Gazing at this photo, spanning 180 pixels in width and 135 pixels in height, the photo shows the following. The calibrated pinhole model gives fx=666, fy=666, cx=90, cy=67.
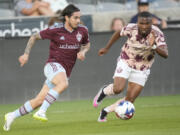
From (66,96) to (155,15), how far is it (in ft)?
11.5

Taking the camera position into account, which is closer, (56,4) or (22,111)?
(22,111)

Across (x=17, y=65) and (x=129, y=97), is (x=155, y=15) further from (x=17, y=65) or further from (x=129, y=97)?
(x=129, y=97)

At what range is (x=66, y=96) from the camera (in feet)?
56.7

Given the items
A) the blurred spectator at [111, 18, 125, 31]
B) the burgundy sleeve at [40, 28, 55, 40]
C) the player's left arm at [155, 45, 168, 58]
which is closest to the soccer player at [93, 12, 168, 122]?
the player's left arm at [155, 45, 168, 58]

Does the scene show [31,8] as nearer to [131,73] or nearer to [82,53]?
[131,73]

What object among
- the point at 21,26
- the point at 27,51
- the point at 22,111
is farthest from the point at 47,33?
the point at 21,26

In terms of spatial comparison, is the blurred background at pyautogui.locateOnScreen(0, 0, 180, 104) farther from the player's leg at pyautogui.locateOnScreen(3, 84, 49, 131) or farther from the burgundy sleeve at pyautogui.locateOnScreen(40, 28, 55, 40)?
the player's leg at pyautogui.locateOnScreen(3, 84, 49, 131)

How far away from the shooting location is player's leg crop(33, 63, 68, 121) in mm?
10711

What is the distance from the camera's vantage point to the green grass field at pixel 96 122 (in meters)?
10.3

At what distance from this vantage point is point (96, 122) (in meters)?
11.9

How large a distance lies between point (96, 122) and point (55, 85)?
45.5 inches

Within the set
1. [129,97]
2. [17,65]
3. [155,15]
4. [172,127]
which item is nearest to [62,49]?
[129,97]

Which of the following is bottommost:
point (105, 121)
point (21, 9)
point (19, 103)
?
point (19, 103)

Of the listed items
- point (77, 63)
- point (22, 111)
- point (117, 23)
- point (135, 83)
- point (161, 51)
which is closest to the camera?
point (161, 51)
